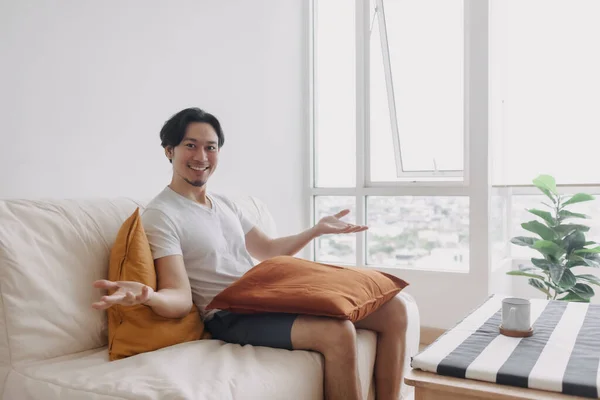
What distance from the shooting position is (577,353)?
153 cm

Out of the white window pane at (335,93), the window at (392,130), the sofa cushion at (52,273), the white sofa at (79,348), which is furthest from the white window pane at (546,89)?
the sofa cushion at (52,273)

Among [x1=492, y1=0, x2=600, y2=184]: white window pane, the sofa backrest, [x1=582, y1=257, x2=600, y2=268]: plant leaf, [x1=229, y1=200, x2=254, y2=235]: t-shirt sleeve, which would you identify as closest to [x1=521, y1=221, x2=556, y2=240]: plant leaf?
[x1=582, y1=257, x2=600, y2=268]: plant leaf

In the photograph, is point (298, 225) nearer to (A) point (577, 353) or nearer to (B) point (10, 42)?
(B) point (10, 42)

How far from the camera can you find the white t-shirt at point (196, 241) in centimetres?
193

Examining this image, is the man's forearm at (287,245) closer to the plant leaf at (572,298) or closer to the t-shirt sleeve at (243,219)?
the t-shirt sleeve at (243,219)

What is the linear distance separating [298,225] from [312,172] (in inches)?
16.7

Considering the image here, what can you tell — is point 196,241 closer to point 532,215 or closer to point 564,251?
point 564,251

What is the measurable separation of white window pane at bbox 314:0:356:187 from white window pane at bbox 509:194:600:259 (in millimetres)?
1161

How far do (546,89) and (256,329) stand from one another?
114 inches

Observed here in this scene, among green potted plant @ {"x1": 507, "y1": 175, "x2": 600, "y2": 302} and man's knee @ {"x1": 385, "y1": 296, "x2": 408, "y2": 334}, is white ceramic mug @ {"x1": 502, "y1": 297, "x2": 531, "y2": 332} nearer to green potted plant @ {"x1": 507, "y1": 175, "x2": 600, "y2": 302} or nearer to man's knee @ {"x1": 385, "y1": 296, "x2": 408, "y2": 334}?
man's knee @ {"x1": 385, "y1": 296, "x2": 408, "y2": 334}

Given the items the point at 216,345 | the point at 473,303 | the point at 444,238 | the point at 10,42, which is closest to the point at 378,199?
the point at 444,238

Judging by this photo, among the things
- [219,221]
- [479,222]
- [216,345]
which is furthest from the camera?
[479,222]

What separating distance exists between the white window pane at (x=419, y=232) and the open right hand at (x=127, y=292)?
249 centimetres

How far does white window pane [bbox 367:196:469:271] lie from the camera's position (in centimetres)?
368
